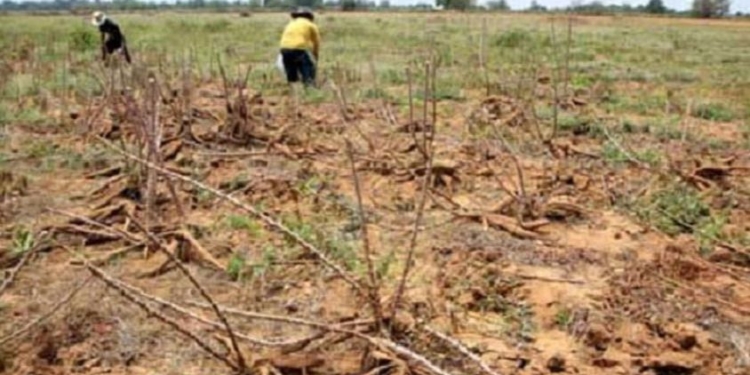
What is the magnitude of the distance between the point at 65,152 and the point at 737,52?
14.5 metres

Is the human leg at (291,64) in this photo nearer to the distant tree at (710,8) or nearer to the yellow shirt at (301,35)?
the yellow shirt at (301,35)

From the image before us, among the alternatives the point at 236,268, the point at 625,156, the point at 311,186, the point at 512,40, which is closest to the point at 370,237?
the point at 236,268

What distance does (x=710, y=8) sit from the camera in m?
46.1

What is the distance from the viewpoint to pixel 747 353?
314cm

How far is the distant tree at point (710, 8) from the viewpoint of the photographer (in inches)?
1795

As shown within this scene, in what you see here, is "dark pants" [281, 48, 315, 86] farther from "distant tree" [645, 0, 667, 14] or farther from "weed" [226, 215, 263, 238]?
"distant tree" [645, 0, 667, 14]

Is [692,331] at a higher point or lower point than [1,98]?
lower

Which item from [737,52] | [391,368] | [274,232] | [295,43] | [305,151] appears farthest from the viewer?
[737,52]

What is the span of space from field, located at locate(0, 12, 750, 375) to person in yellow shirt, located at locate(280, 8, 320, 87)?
105cm

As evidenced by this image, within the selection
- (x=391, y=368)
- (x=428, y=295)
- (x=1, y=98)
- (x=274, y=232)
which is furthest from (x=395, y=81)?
(x=391, y=368)

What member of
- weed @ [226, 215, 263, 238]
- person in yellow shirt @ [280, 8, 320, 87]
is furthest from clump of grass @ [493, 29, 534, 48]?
weed @ [226, 215, 263, 238]

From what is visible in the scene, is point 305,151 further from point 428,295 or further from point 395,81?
point 395,81

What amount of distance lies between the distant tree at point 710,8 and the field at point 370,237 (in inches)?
1582

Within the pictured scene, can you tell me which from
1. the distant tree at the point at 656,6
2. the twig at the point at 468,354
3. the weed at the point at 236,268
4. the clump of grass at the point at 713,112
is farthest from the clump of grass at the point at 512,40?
the distant tree at the point at 656,6
